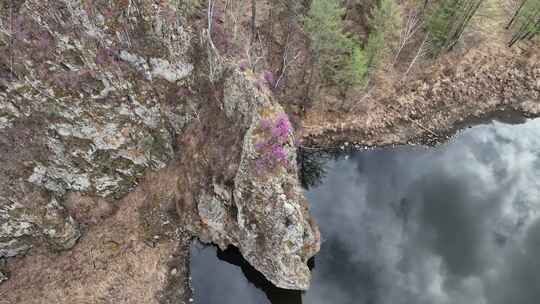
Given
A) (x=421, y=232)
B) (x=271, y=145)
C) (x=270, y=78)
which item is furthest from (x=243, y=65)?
(x=421, y=232)

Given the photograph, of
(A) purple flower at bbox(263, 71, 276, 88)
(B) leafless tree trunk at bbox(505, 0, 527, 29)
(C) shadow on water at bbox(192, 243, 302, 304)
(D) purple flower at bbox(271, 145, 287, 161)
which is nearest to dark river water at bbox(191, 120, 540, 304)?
(C) shadow on water at bbox(192, 243, 302, 304)

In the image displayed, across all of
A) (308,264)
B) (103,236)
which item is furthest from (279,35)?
(103,236)

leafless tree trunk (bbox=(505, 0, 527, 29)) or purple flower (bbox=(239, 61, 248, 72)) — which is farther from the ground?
leafless tree trunk (bbox=(505, 0, 527, 29))

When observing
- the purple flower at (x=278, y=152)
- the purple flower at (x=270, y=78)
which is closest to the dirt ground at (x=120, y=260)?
the purple flower at (x=278, y=152)

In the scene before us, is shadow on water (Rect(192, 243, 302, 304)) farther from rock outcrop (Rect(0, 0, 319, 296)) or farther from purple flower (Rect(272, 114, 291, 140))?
purple flower (Rect(272, 114, 291, 140))

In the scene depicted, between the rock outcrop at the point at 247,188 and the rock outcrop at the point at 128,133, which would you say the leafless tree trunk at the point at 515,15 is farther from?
the rock outcrop at the point at 128,133

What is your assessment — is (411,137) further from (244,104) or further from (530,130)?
(244,104)
